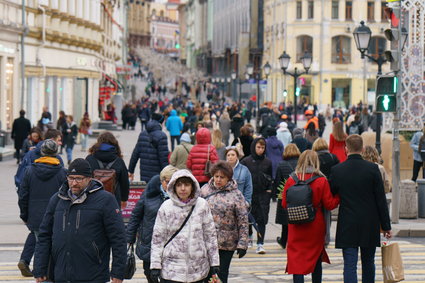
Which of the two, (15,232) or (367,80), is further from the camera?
(367,80)

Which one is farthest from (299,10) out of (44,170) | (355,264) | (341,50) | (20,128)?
(355,264)

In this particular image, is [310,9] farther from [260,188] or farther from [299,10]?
[260,188]

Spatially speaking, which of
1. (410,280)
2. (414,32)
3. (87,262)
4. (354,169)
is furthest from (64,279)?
(414,32)

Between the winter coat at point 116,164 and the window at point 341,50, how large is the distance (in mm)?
78062

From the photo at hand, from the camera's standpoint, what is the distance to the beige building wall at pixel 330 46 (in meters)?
90.3

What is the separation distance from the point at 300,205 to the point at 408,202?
346 inches

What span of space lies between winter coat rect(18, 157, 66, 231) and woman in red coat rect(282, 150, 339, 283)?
101 inches

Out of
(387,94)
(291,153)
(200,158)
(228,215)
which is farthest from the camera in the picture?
(387,94)

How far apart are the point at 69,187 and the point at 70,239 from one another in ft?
1.35

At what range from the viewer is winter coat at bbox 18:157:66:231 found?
465 inches

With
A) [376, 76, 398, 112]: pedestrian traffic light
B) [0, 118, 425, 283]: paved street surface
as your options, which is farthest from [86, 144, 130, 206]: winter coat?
[376, 76, 398, 112]: pedestrian traffic light

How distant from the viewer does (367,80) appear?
90500mm

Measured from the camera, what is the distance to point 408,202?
63.5 feet

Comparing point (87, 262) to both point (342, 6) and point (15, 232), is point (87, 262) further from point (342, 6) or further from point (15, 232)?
point (342, 6)
